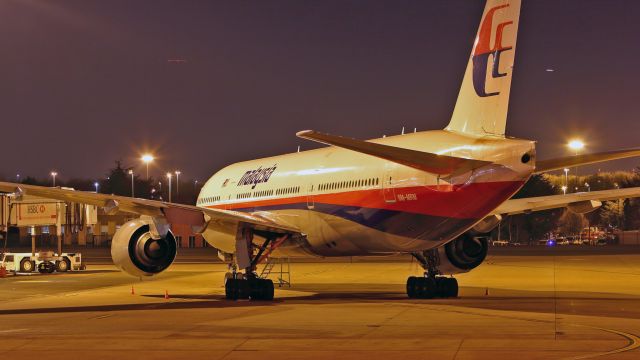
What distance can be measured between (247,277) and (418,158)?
7.55 m

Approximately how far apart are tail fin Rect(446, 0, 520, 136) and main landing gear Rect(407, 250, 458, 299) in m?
5.44

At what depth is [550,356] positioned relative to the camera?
1345 centimetres

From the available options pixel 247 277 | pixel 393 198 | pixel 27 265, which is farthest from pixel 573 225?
pixel 393 198

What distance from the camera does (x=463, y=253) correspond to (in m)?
27.3

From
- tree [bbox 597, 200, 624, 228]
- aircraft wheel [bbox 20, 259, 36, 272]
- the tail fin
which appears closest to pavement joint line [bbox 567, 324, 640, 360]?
the tail fin

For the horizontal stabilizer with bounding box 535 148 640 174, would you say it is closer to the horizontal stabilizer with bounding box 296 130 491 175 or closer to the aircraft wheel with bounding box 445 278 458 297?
the horizontal stabilizer with bounding box 296 130 491 175

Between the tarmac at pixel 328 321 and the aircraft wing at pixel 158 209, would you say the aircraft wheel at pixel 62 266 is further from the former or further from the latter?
the aircraft wing at pixel 158 209

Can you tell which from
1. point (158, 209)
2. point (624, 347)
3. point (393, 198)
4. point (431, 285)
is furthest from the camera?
point (431, 285)

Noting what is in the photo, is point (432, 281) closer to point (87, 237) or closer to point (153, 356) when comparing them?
point (153, 356)

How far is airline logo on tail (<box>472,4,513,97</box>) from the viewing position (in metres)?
21.8

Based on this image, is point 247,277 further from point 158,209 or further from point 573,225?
point 573,225

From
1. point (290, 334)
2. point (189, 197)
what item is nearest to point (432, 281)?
point (290, 334)

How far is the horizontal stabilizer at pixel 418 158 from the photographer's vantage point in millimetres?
20797

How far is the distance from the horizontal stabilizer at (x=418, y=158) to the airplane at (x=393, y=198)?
0.03 metres
